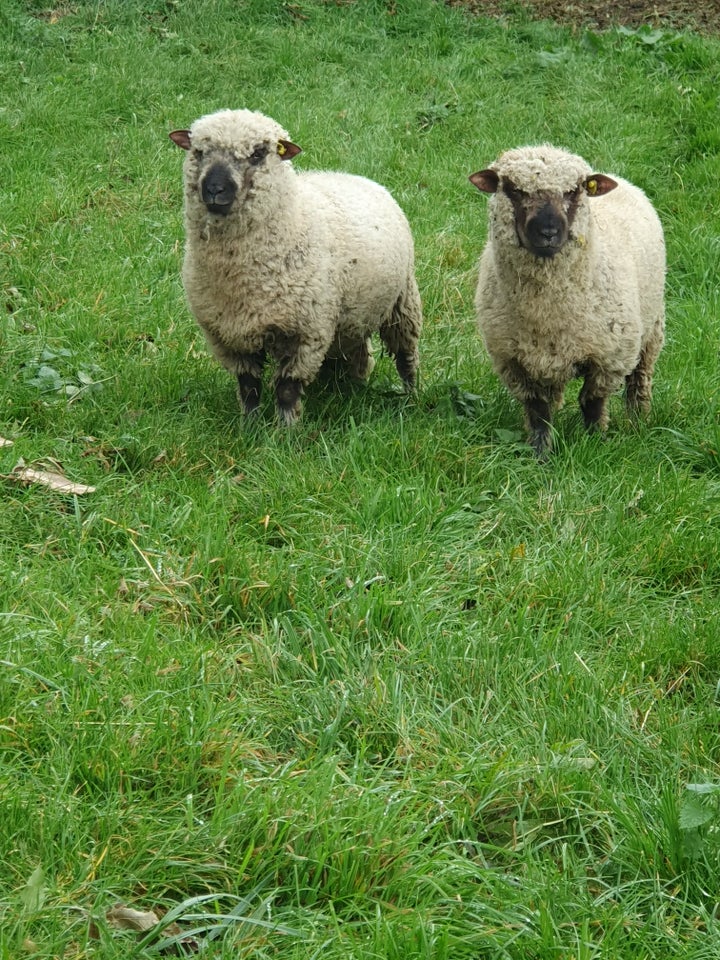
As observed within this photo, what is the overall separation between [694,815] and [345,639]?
1.25 m

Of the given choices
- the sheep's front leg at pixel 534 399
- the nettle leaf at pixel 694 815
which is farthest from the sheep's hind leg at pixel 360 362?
the nettle leaf at pixel 694 815

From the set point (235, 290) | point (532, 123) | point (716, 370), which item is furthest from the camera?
point (532, 123)

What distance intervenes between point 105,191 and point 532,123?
134 inches

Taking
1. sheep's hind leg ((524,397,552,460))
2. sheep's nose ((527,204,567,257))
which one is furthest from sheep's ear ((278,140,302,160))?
sheep's hind leg ((524,397,552,460))

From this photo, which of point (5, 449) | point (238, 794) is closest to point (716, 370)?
point (5, 449)

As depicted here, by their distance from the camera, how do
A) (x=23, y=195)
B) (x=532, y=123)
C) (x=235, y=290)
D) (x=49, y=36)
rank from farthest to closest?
(x=49, y=36) → (x=532, y=123) → (x=23, y=195) → (x=235, y=290)

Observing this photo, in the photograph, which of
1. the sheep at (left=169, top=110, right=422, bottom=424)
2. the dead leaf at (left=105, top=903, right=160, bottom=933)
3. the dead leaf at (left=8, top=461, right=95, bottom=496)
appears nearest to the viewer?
the dead leaf at (left=105, top=903, right=160, bottom=933)

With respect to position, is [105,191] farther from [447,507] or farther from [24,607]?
[24,607]

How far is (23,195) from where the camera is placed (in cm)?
A: 766

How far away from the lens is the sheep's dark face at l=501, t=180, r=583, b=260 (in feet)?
15.9

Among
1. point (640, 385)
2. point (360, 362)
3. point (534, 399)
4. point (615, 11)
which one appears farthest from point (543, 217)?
point (615, 11)

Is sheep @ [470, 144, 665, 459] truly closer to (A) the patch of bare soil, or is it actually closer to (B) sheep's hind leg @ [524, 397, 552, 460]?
(B) sheep's hind leg @ [524, 397, 552, 460]

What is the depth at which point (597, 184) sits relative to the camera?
5113mm

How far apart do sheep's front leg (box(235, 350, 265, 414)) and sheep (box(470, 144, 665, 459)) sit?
41.0 inches
